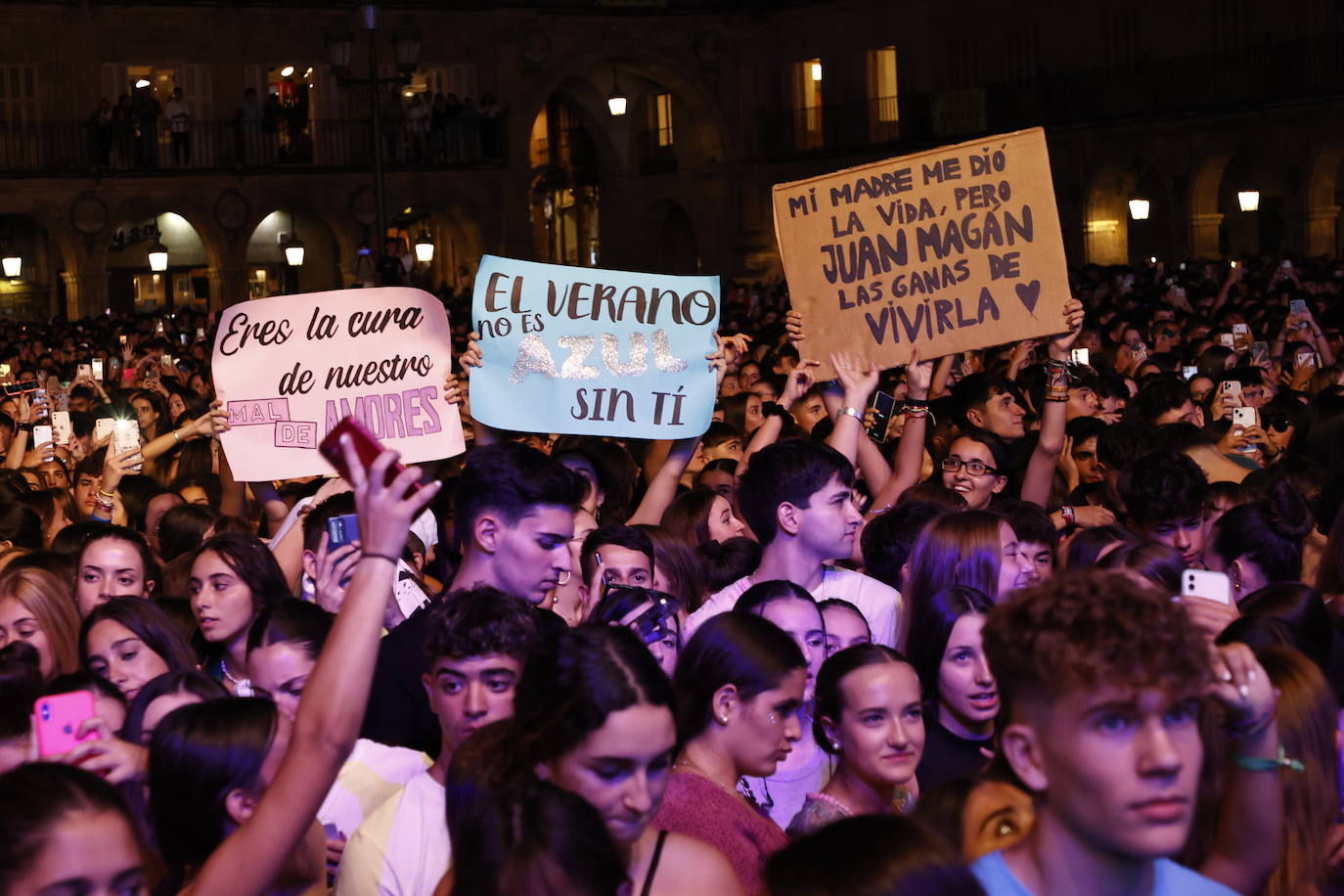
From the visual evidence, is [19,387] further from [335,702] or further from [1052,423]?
[335,702]

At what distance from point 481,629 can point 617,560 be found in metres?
1.80

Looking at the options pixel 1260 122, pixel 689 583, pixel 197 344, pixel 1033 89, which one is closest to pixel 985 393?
pixel 689 583

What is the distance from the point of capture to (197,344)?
23.1m

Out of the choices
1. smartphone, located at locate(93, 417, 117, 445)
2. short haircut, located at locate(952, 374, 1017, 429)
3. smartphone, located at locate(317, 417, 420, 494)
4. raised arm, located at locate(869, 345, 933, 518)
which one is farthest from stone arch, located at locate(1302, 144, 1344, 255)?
smartphone, located at locate(317, 417, 420, 494)

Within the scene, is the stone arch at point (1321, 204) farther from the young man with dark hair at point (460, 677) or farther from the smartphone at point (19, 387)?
the young man with dark hair at point (460, 677)

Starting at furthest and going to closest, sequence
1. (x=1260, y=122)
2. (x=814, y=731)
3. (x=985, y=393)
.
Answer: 1. (x=1260, y=122)
2. (x=985, y=393)
3. (x=814, y=731)

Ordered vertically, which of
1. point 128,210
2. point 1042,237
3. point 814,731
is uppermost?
point 128,210

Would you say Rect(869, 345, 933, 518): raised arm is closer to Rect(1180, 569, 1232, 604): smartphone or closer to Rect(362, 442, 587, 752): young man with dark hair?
Rect(362, 442, 587, 752): young man with dark hair

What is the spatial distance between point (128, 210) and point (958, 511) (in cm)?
3059

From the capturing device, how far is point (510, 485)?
5039 mm

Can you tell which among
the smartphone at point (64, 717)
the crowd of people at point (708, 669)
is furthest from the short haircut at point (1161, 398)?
the smartphone at point (64, 717)

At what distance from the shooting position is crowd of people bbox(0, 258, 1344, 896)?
2.84m

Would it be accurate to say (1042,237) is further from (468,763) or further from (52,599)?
(468,763)

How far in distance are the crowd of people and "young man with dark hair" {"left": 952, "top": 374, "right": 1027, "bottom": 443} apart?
0.02 metres
